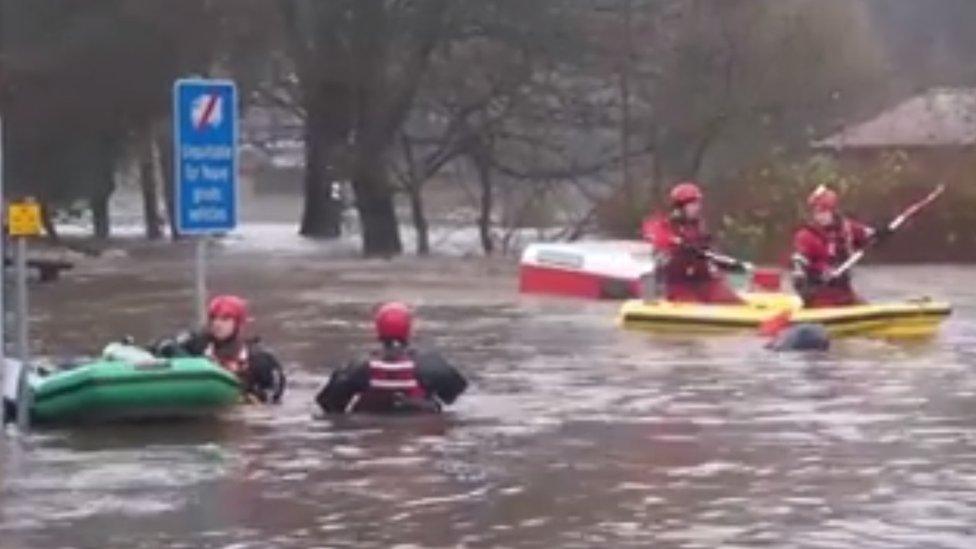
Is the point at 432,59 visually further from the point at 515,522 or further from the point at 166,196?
the point at 515,522

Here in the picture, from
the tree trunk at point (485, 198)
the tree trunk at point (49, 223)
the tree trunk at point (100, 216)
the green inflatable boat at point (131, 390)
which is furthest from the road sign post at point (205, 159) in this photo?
the tree trunk at point (100, 216)

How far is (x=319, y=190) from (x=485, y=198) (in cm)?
603

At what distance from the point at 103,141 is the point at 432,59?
283 inches

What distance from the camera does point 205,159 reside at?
19.5m

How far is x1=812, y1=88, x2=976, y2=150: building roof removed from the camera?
7288cm

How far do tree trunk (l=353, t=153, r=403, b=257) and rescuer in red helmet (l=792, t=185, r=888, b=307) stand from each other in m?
32.6

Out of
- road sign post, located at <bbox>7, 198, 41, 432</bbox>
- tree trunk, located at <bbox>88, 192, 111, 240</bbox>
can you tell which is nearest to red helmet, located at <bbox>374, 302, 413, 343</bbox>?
road sign post, located at <bbox>7, 198, 41, 432</bbox>

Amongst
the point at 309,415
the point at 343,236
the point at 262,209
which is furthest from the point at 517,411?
the point at 262,209

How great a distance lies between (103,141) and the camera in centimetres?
5856

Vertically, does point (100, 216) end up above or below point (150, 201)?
below

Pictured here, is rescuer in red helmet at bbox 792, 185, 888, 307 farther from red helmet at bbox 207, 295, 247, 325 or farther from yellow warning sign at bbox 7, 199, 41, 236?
yellow warning sign at bbox 7, 199, 41, 236

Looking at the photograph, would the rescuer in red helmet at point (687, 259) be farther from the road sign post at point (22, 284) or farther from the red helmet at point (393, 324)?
the road sign post at point (22, 284)

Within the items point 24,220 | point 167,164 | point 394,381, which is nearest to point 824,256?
point 394,381

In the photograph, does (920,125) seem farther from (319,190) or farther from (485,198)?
(485,198)
